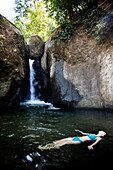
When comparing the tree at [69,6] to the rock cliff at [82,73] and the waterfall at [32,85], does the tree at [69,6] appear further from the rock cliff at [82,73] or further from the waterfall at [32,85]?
the waterfall at [32,85]

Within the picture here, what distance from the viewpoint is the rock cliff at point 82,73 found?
7379mm

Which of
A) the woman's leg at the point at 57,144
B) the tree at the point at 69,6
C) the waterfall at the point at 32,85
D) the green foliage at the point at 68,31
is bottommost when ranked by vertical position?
the woman's leg at the point at 57,144

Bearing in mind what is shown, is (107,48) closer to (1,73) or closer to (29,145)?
(29,145)

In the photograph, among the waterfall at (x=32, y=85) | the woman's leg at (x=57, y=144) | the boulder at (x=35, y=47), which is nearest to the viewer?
the woman's leg at (x=57, y=144)

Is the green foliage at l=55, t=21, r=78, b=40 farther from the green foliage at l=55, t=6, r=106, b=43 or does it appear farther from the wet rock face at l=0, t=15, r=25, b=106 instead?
the wet rock face at l=0, t=15, r=25, b=106

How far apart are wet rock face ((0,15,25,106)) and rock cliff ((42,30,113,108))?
123 inches

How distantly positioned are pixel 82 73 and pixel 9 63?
605cm

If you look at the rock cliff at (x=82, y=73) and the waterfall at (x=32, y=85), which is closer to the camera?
the rock cliff at (x=82, y=73)

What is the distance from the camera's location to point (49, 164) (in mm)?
2094

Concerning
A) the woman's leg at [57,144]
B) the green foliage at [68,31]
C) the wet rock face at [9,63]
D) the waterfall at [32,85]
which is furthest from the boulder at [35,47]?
the woman's leg at [57,144]

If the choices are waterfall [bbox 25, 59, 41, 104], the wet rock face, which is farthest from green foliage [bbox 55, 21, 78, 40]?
waterfall [bbox 25, 59, 41, 104]

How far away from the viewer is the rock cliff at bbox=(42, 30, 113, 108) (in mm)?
7379

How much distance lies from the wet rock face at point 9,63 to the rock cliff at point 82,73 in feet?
10.3

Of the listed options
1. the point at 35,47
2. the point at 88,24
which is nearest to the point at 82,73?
the point at 88,24
